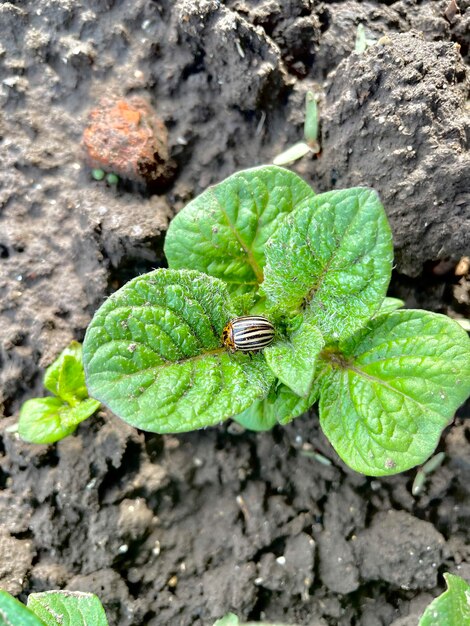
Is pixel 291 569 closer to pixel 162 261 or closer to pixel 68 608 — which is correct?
pixel 68 608

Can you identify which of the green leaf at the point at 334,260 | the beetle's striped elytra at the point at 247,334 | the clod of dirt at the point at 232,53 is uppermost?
the clod of dirt at the point at 232,53

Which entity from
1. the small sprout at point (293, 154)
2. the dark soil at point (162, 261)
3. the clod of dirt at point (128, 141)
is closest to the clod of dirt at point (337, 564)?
the dark soil at point (162, 261)

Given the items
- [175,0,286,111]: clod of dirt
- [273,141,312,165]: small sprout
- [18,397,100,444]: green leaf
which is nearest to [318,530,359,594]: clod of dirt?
[18,397,100,444]: green leaf

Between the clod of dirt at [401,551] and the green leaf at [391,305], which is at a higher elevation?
the green leaf at [391,305]

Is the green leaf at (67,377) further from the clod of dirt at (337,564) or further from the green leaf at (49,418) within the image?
the clod of dirt at (337,564)

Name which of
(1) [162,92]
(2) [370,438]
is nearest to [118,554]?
(2) [370,438]

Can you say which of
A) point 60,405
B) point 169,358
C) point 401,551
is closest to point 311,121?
point 169,358

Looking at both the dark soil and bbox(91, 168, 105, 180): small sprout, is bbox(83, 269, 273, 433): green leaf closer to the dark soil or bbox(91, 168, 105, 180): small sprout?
the dark soil

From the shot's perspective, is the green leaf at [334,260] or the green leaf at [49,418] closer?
the green leaf at [334,260]
